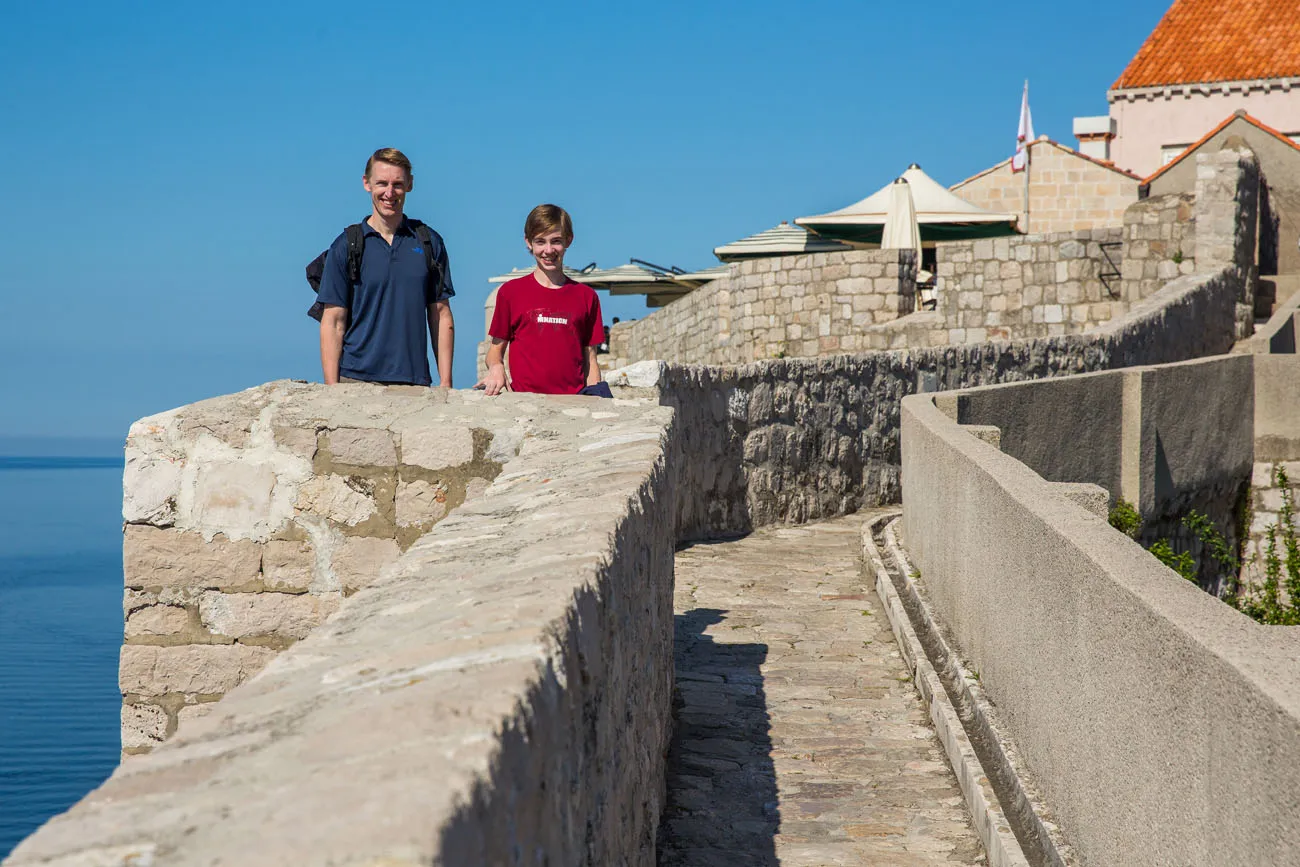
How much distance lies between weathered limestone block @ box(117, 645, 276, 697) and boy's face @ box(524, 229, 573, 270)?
69.7 inches

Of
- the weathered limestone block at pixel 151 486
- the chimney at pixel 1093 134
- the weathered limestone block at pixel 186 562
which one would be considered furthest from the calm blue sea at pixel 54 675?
the chimney at pixel 1093 134

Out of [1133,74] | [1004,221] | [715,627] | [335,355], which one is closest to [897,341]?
[1004,221]

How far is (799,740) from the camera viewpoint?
485cm

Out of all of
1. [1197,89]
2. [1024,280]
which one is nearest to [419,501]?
[1024,280]

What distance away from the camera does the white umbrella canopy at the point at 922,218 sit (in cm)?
1984

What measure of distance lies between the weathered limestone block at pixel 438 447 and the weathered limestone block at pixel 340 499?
0.19 metres

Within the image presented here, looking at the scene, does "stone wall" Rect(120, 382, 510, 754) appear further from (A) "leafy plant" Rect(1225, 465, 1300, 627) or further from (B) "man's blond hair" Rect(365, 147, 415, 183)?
(A) "leafy plant" Rect(1225, 465, 1300, 627)

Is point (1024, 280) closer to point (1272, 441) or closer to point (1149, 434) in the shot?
point (1272, 441)

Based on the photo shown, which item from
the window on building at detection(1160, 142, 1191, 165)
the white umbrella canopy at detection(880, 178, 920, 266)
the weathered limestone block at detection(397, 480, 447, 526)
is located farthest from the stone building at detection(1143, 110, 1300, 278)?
the weathered limestone block at detection(397, 480, 447, 526)

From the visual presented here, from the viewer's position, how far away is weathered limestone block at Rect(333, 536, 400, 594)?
15.3 ft

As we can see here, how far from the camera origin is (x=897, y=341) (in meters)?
17.2

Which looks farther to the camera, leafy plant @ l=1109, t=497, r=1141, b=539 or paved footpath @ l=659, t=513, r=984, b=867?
leafy plant @ l=1109, t=497, r=1141, b=539

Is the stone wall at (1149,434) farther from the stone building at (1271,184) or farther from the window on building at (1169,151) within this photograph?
the window on building at (1169,151)

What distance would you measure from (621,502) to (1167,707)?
3.85 feet
